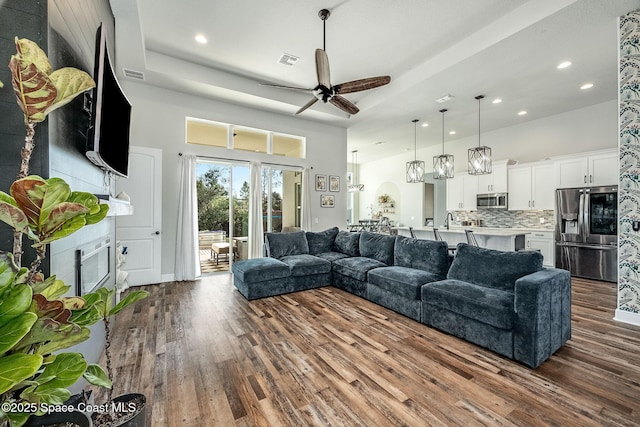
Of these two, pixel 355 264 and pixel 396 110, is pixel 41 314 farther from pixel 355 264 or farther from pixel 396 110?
pixel 396 110

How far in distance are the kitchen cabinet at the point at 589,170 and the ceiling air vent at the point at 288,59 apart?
18.8 ft

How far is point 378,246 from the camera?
4.44m

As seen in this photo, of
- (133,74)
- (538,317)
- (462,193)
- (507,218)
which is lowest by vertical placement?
(538,317)

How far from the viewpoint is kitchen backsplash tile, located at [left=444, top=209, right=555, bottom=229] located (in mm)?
Answer: 6199

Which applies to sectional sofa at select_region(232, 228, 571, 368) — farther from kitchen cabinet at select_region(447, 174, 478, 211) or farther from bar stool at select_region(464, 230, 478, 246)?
kitchen cabinet at select_region(447, 174, 478, 211)

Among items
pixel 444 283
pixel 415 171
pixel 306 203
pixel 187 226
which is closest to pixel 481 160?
pixel 415 171

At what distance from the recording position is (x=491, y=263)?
9.30 ft

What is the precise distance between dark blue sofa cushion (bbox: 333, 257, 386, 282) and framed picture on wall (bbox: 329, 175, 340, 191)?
2.65m

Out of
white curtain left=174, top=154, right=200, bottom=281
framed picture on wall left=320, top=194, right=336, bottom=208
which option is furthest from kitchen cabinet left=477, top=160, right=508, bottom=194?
white curtain left=174, top=154, right=200, bottom=281

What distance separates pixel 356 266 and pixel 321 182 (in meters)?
3.01

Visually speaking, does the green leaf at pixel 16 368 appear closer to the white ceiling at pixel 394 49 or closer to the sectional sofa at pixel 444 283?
the sectional sofa at pixel 444 283

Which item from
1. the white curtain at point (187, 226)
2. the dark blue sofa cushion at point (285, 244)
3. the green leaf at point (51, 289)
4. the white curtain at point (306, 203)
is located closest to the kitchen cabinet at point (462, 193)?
the white curtain at point (306, 203)

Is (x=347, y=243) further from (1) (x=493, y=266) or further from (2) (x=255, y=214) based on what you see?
(1) (x=493, y=266)

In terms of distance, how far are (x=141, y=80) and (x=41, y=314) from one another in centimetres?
497
